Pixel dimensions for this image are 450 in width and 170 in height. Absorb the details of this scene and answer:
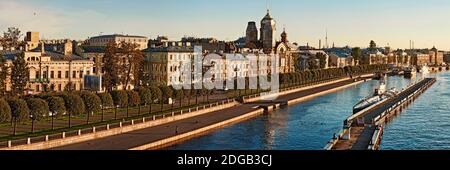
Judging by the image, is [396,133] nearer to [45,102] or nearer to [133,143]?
[133,143]

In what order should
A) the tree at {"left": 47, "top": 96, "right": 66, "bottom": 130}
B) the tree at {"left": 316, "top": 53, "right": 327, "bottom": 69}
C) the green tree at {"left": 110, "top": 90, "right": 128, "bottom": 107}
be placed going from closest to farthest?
1. the tree at {"left": 47, "top": 96, "right": 66, "bottom": 130}
2. the green tree at {"left": 110, "top": 90, "right": 128, "bottom": 107}
3. the tree at {"left": 316, "top": 53, "right": 327, "bottom": 69}

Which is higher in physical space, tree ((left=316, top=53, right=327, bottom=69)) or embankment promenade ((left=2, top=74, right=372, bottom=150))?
tree ((left=316, top=53, right=327, bottom=69))

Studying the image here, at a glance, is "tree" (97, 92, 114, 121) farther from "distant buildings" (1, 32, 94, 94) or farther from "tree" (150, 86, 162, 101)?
"distant buildings" (1, 32, 94, 94)

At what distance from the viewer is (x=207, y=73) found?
75.3 m

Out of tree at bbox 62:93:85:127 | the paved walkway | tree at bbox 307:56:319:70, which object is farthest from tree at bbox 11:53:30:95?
tree at bbox 307:56:319:70

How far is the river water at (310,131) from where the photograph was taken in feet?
109

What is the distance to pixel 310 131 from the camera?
39.3m

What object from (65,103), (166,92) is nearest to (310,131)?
(166,92)

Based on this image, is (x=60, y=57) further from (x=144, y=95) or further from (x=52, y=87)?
(x=144, y=95)

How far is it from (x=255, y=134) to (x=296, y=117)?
11780mm

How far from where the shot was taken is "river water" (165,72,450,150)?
1303 inches
